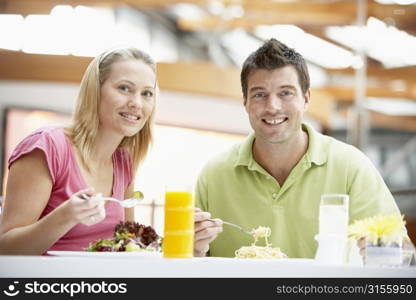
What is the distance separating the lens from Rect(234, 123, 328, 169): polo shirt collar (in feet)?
6.85

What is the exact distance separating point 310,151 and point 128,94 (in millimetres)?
576

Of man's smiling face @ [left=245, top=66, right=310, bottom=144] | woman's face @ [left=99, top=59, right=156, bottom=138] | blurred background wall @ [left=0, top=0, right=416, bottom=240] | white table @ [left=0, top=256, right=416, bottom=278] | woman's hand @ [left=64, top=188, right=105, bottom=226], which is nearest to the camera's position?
white table @ [left=0, top=256, right=416, bottom=278]

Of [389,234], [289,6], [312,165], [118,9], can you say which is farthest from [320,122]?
[389,234]

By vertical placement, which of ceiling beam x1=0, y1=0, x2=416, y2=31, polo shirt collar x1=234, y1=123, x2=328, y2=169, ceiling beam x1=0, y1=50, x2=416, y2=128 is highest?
ceiling beam x1=0, y1=0, x2=416, y2=31

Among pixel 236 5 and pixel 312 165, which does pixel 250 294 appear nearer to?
pixel 312 165

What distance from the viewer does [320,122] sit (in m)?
9.98

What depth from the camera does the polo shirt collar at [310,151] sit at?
2088 millimetres

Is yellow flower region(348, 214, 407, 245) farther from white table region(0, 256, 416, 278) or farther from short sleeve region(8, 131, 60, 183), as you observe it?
short sleeve region(8, 131, 60, 183)

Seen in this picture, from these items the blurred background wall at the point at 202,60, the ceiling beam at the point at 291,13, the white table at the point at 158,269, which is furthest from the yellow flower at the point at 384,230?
the ceiling beam at the point at 291,13

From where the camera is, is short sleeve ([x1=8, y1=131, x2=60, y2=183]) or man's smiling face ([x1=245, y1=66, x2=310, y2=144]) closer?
short sleeve ([x1=8, y1=131, x2=60, y2=183])

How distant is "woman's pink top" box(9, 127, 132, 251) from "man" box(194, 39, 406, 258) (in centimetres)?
36

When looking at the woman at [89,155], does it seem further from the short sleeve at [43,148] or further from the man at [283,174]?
the man at [283,174]

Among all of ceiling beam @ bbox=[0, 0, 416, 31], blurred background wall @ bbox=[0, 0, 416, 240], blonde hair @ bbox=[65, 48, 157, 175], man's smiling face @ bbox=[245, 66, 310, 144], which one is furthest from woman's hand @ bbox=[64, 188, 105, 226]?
ceiling beam @ bbox=[0, 0, 416, 31]

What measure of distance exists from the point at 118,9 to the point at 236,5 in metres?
1.34
